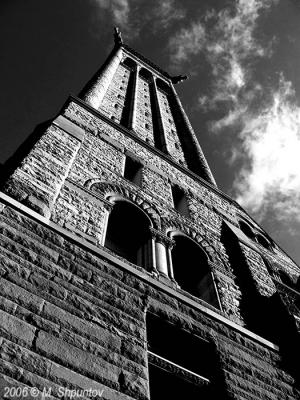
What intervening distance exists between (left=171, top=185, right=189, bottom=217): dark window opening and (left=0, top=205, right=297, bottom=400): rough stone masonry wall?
13.7ft

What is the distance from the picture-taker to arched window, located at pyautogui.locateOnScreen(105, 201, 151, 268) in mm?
7078

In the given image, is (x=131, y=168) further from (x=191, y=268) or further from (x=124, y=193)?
(x=191, y=268)

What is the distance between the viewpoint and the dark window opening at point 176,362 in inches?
175

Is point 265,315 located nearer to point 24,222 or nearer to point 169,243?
point 169,243

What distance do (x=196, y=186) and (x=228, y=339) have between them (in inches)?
239

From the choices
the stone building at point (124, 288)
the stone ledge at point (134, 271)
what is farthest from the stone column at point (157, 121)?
the stone ledge at point (134, 271)

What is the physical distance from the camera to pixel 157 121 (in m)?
18.3

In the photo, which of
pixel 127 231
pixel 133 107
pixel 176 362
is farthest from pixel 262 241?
pixel 133 107

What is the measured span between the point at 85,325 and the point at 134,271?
1347 mm

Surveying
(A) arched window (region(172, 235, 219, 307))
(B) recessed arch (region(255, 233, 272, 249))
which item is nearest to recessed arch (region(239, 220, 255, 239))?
(B) recessed arch (region(255, 233, 272, 249))

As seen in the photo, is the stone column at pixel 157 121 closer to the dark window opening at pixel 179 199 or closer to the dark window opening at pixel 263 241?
the dark window opening at pixel 179 199

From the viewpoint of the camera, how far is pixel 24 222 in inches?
191

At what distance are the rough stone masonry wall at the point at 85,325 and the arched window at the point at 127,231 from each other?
1.82m

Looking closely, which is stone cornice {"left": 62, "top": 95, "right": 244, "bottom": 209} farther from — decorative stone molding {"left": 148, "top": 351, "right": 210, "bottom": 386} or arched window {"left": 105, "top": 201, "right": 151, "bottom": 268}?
decorative stone molding {"left": 148, "top": 351, "right": 210, "bottom": 386}
